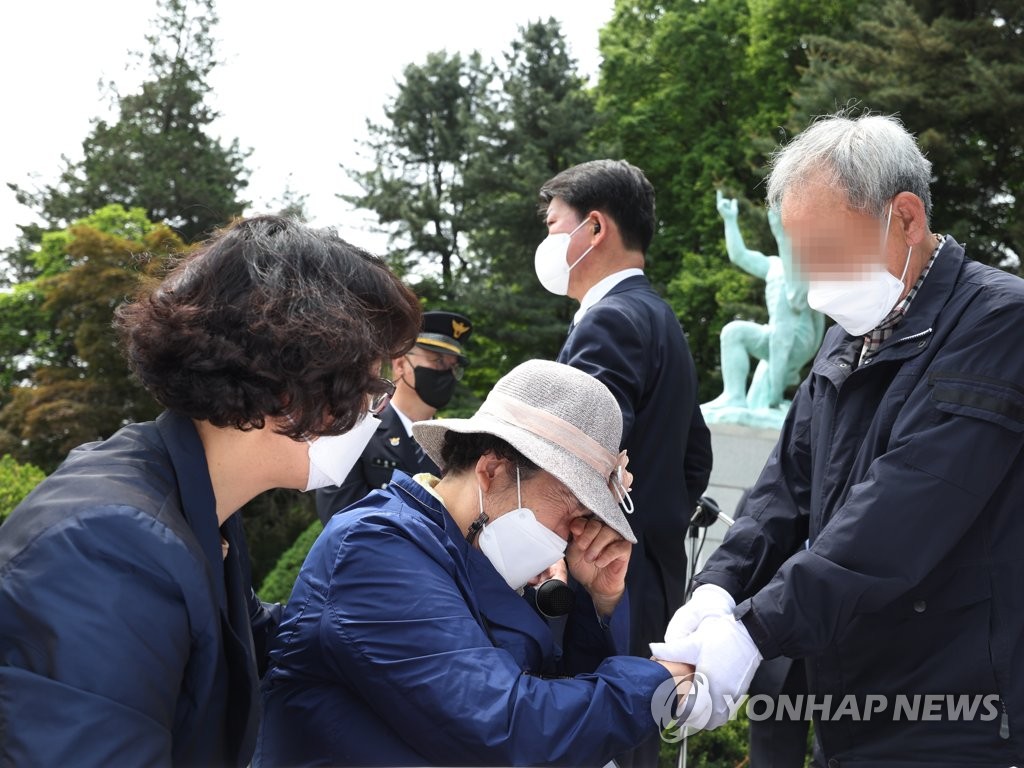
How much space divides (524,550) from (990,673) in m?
1.15

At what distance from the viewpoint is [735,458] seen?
11680mm

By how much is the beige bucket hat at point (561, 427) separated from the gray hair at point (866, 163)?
0.92m

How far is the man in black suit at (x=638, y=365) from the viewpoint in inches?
149

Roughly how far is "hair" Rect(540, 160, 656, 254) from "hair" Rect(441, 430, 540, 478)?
79.9 inches

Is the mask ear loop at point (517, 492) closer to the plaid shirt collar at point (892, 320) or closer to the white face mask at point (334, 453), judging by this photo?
the white face mask at point (334, 453)

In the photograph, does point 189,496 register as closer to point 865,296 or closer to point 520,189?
point 865,296

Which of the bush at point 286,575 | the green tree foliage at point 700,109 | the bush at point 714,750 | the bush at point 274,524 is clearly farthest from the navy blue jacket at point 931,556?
the green tree foliage at point 700,109

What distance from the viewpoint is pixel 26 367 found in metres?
27.7

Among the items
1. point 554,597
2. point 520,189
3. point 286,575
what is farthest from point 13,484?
point 520,189

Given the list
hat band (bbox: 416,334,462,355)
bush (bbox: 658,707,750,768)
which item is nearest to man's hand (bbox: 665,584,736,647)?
bush (bbox: 658,707,750,768)

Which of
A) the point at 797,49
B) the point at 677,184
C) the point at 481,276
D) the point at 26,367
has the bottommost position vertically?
the point at 26,367

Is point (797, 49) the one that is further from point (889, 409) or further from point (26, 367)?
point (889, 409)

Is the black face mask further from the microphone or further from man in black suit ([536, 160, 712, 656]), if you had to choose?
man in black suit ([536, 160, 712, 656])

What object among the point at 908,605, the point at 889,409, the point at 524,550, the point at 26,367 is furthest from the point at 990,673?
the point at 26,367
